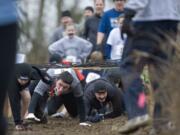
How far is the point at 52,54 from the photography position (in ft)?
43.2

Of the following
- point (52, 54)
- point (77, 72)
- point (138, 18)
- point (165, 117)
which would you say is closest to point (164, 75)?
point (165, 117)

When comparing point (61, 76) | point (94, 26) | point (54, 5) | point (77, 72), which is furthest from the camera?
point (54, 5)

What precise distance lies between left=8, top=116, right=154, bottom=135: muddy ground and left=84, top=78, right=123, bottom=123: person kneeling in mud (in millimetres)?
139

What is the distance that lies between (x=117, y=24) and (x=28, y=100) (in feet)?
8.95

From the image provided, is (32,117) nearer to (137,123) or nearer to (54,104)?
(54,104)

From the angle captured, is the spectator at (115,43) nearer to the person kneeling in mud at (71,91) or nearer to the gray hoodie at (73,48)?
the gray hoodie at (73,48)

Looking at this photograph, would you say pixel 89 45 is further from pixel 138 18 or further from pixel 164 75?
pixel 164 75

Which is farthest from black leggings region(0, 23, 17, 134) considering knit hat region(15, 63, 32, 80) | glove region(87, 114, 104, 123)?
glove region(87, 114, 104, 123)

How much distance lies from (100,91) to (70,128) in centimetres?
101

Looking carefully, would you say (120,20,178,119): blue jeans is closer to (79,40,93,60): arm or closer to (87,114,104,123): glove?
(87,114,104,123): glove

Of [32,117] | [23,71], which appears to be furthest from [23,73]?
[32,117]

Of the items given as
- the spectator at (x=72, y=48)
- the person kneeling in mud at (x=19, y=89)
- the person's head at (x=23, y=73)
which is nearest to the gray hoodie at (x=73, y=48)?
the spectator at (x=72, y=48)

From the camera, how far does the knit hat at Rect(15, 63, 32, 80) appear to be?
9.93 m

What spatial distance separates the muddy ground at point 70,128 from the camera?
29.8 feet
